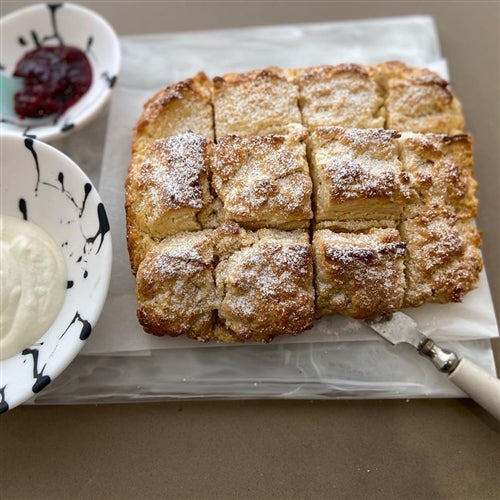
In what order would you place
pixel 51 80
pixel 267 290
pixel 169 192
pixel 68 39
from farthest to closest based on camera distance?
pixel 68 39 < pixel 51 80 < pixel 169 192 < pixel 267 290

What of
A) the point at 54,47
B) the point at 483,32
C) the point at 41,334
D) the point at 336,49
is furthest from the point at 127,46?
the point at 483,32

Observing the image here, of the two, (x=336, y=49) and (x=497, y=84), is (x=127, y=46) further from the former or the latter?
(x=497, y=84)

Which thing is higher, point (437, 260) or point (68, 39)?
point (68, 39)

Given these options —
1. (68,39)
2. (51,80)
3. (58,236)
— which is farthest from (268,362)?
(68,39)

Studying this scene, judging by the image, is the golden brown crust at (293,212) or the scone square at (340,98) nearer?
the golden brown crust at (293,212)

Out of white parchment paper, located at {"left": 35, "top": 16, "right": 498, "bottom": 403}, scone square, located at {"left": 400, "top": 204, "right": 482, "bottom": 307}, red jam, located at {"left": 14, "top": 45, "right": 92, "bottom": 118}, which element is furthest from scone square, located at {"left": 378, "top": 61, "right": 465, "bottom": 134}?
red jam, located at {"left": 14, "top": 45, "right": 92, "bottom": 118}

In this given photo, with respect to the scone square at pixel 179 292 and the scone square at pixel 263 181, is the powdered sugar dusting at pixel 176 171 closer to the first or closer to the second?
the scone square at pixel 263 181

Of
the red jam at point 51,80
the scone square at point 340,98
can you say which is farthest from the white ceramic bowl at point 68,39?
the scone square at point 340,98

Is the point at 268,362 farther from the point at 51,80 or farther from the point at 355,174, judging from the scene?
the point at 51,80
